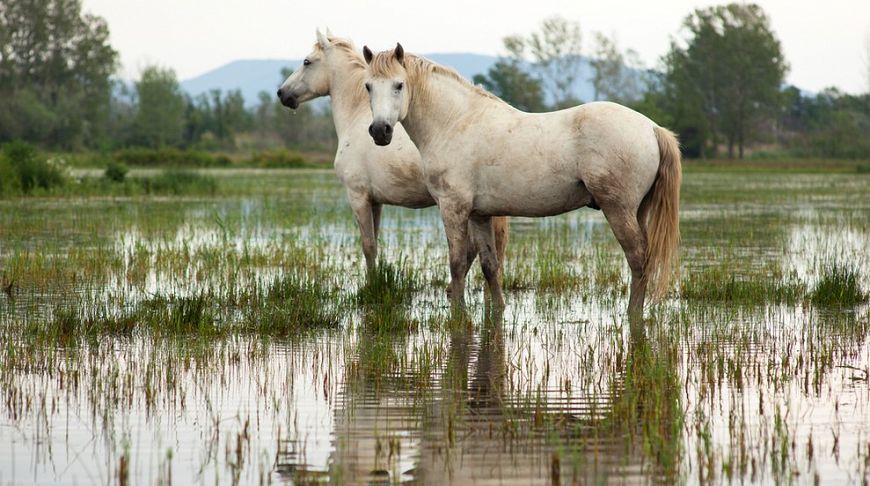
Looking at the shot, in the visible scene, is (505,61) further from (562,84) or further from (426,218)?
(426,218)

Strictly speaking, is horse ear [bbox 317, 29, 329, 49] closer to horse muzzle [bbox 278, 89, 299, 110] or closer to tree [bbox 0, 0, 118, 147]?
horse muzzle [bbox 278, 89, 299, 110]

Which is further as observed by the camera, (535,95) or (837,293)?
(535,95)

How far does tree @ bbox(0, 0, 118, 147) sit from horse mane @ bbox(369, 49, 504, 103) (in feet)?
233

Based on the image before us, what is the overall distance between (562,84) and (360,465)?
79.1 meters

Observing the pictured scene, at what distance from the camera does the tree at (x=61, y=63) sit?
78.6 metres

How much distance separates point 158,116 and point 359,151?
77.2 metres

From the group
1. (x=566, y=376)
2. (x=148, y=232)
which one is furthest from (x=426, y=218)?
(x=566, y=376)

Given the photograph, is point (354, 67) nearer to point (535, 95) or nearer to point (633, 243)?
point (633, 243)

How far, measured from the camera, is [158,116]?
83.6m

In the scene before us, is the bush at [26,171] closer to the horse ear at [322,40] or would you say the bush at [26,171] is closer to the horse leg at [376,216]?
the horse ear at [322,40]

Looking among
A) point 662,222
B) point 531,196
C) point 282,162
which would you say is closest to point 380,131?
point 531,196

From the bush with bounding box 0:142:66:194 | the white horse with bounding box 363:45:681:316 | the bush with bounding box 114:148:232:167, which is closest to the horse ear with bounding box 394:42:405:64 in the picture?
the white horse with bounding box 363:45:681:316

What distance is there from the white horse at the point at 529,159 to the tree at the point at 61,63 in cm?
7119

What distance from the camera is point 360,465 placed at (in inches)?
173
